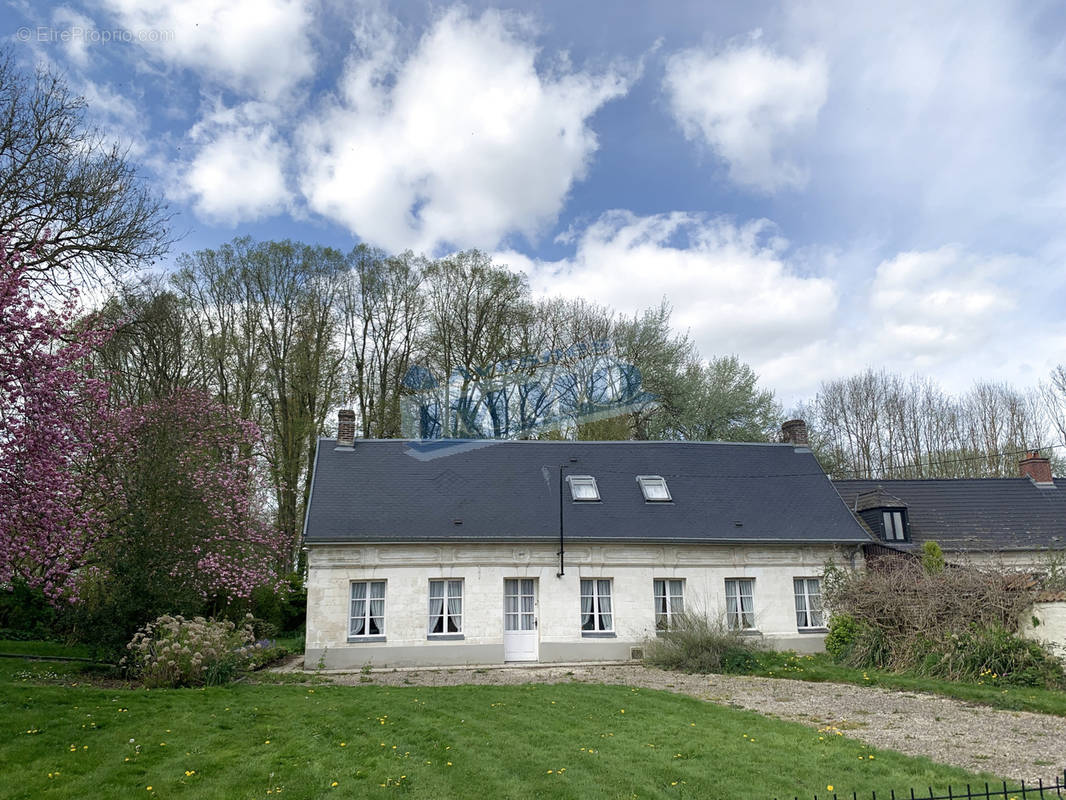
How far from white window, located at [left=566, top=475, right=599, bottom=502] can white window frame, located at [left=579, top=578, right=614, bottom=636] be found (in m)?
2.07

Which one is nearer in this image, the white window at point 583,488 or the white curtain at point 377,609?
the white curtain at point 377,609

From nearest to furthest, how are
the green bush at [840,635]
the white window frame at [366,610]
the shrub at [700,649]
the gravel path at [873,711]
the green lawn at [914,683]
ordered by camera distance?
the gravel path at [873,711] → the green lawn at [914,683] → the shrub at [700,649] → the green bush at [840,635] → the white window frame at [366,610]

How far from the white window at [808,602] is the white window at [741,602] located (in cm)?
110

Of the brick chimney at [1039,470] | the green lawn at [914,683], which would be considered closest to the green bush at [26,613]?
the green lawn at [914,683]

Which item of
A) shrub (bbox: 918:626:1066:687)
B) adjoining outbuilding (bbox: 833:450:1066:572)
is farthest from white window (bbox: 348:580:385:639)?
adjoining outbuilding (bbox: 833:450:1066:572)

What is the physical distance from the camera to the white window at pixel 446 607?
1634cm

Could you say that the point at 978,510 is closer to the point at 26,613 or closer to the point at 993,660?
the point at 993,660

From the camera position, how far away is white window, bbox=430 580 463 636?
16344mm

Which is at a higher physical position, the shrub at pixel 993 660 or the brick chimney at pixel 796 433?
the brick chimney at pixel 796 433

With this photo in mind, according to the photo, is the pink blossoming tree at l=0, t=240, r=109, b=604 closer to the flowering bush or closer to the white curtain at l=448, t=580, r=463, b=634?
the flowering bush

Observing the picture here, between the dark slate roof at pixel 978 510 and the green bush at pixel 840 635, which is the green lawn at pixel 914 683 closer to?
the green bush at pixel 840 635

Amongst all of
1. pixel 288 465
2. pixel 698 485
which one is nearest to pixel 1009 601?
pixel 698 485

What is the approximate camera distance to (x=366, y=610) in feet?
53.3

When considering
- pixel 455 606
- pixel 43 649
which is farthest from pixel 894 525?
pixel 43 649
